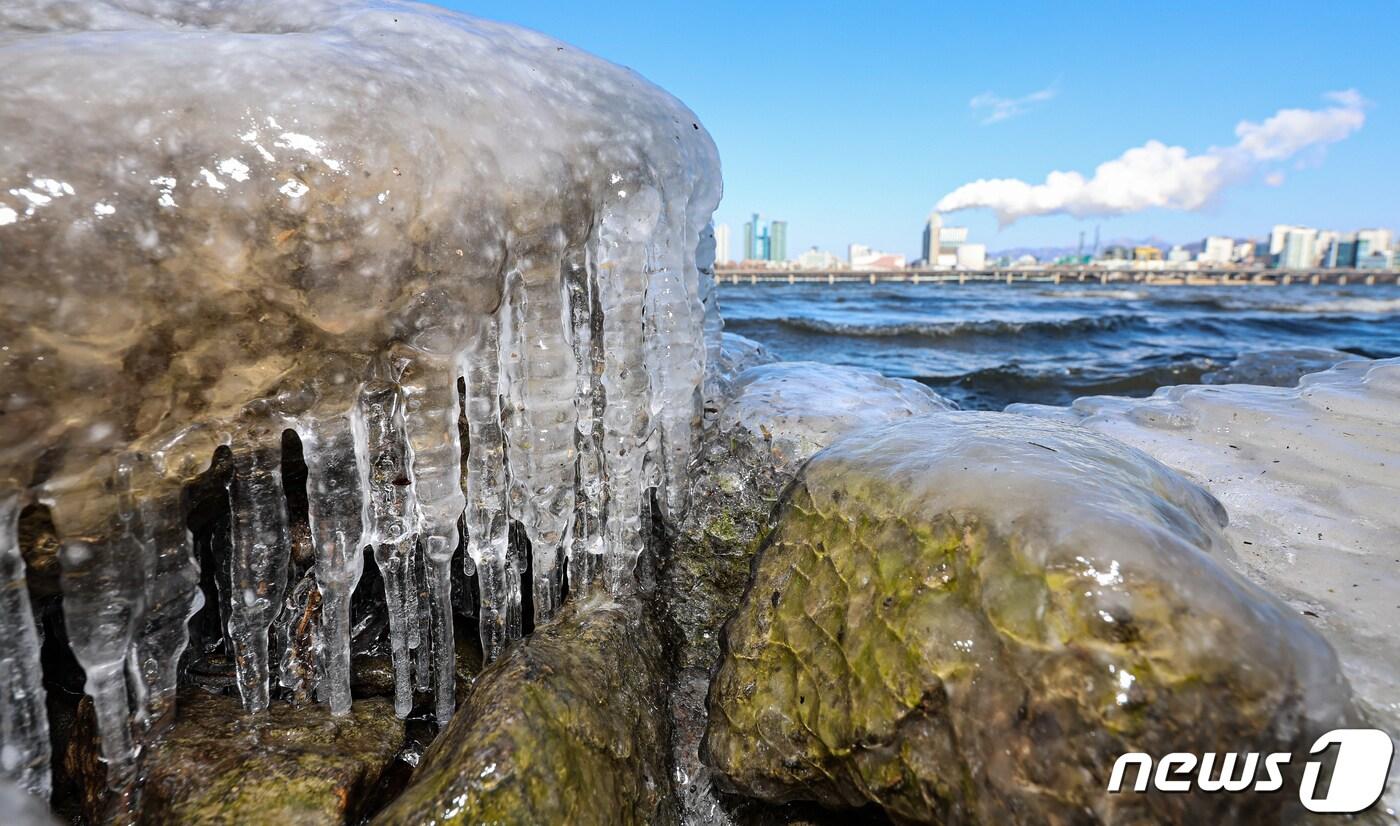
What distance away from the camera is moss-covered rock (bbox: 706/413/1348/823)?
4.83 ft

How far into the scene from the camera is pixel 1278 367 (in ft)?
23.5

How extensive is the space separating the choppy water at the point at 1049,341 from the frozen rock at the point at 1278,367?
1.15 meters

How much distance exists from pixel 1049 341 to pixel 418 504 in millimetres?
15334

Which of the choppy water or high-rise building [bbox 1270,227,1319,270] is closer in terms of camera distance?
the choppy water

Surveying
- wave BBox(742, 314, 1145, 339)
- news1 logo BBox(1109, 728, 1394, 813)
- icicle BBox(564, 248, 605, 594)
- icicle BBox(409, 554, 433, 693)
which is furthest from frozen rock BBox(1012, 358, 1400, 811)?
wave BBox(742, 314, 1145, 339)

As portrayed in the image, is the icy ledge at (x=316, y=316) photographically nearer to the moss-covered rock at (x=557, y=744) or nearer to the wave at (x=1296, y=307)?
the moss-covered rock at (x=557, y=744)

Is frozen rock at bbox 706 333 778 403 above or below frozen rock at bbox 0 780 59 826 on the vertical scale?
above

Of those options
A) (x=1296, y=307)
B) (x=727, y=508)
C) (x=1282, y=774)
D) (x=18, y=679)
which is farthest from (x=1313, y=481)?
(x=1296, y=307)

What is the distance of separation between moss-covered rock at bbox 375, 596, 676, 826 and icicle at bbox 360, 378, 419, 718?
1.60ft

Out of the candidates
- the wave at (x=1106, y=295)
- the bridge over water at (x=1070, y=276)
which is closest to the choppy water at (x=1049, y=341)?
the wave at (x=1106, y=295)

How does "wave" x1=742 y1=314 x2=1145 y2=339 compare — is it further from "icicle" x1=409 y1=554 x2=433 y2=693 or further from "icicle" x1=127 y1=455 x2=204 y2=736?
"icicle" x1=127 y1=455 x2=204 y2=736

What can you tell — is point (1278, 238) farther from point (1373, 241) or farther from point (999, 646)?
point (999, 646)

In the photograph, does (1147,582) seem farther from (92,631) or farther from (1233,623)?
(92,631)

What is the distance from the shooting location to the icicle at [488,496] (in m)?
2.53
